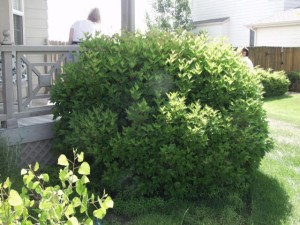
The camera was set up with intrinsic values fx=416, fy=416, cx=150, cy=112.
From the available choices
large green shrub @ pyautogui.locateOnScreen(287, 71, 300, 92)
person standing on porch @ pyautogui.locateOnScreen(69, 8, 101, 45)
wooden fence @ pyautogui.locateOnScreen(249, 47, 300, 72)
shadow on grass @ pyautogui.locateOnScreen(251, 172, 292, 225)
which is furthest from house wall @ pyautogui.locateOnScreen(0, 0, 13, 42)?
wooden fence @ pyautogui.locateOnScreen(249, 47, 300, 72)

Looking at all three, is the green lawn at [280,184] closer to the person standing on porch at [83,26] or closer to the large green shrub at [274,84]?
the person standing on porch at [83,26]

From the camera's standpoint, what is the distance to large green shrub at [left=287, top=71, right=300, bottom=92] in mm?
16812

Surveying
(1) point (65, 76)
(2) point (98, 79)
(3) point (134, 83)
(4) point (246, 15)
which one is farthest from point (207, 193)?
(4) point (246, 15)

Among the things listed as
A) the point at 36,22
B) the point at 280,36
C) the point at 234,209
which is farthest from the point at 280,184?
the point at 280,36

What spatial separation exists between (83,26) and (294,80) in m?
12.2

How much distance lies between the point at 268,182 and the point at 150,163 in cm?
179

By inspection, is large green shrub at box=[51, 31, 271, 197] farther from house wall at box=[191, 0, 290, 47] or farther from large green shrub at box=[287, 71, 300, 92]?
house wall at box=[191, 0, 290, 47]

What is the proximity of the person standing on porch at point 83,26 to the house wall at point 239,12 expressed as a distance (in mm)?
19357

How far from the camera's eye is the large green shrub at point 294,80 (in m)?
16.8

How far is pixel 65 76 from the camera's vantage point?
5094 mm

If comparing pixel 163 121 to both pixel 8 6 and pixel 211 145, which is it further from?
pixel 8 6

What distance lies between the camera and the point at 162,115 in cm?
430

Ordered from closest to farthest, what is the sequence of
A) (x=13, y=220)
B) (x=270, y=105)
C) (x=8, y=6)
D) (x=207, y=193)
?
(x=13, y=220), (x=207, y=193), (x=8, y=6), (x=270, y=105)

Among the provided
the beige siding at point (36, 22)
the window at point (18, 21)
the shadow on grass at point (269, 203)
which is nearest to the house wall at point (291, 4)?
the beige siding at point (36, 22)
